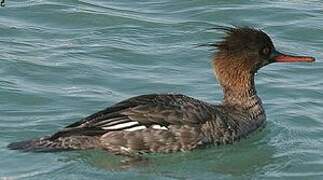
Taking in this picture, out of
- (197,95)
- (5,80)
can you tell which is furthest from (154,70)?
(5,80)

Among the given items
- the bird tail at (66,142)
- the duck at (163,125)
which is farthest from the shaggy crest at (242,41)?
the bird tail at (66,142)

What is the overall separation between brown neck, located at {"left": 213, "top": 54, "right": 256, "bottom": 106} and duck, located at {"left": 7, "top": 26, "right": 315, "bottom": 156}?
3 cm

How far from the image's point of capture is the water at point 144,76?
385 inches

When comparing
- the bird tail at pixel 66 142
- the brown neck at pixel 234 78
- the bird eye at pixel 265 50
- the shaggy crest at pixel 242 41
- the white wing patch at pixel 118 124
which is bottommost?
the bird tail at pixel 66 142

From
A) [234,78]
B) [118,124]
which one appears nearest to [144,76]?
[234,78]

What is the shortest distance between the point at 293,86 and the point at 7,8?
14.6 feet

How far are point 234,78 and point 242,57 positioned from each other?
0.24 meters

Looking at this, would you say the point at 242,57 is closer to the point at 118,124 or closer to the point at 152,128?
the point at 152,128

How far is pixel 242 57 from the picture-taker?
11.0 m

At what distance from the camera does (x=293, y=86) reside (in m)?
12.4

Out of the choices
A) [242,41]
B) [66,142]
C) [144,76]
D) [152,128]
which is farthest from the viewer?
[144,76]

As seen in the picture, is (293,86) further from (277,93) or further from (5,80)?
(5,80)

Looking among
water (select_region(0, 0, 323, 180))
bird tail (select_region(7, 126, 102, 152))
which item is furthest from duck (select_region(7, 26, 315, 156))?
water (select_region(0, 0, 323, 180))

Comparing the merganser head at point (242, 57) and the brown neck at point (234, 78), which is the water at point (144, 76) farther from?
the merganser head at point (242, 57)
